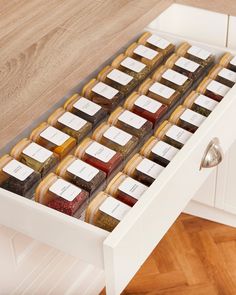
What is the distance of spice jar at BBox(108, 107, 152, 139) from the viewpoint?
137cm

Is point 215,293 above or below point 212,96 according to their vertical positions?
below

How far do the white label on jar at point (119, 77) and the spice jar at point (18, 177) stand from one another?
354mm

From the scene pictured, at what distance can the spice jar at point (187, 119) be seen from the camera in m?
1.38

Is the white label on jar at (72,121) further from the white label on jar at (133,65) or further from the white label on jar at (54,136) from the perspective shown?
the white label on jar at (133,65)

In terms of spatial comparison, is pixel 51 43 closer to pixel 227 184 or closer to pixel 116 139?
pixel 116 139

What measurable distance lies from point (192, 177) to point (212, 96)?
0.26 metres

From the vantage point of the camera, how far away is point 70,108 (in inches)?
56.0

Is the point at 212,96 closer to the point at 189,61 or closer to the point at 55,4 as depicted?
the point at 189,61

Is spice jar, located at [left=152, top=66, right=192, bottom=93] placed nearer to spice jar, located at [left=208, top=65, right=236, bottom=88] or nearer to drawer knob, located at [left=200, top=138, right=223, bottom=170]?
spice jar, located at [left=208, top=65, right=236, bottom=88]

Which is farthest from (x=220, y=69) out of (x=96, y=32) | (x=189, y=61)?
(x=96, y=32)

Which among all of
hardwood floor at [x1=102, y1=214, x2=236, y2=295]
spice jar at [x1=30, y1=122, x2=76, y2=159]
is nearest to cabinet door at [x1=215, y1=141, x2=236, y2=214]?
hardwood floor at [x1=102, y1=214, x2=236, y2=295]

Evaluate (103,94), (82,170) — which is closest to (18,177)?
(82,170)

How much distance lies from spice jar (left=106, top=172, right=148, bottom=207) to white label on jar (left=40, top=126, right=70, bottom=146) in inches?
5.8

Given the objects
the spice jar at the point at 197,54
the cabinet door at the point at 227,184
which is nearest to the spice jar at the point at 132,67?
the spice jar at the point at 197,54
